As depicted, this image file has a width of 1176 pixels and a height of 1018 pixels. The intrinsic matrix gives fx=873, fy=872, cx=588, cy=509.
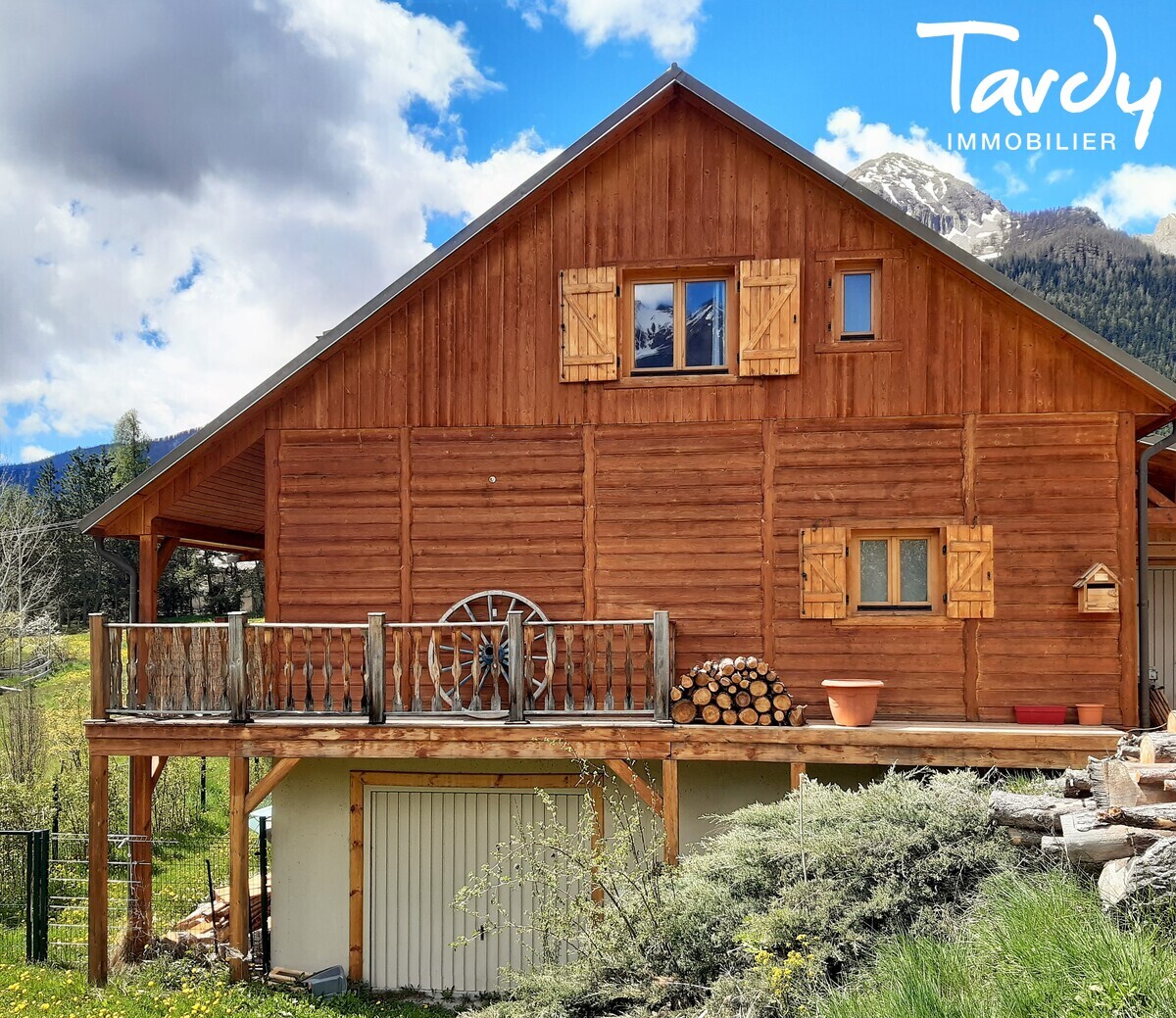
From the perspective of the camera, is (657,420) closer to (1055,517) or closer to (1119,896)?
(1055,517)

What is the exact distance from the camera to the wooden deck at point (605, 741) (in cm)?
808

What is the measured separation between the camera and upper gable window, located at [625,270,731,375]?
9531 mm

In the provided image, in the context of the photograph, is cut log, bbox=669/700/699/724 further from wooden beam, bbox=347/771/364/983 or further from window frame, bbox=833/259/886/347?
window frame, bbox=833/259/886/347

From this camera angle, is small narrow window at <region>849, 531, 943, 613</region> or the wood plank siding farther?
small narrow window at <region>849, 531, 943, 613</region>

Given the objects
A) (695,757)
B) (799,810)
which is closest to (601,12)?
(695,757)

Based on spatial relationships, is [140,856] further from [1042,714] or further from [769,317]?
[1042,714]

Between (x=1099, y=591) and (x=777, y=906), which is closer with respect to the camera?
(x=777, y=906)

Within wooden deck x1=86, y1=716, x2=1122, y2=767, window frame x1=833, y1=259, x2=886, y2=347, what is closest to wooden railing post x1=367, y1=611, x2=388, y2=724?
wooden deck x1=86, y1=716, x2=1122, y2=767

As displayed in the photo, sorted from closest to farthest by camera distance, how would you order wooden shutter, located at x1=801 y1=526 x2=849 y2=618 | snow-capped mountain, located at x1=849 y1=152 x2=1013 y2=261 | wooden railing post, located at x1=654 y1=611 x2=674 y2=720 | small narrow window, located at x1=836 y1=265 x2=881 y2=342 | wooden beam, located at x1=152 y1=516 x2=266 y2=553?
wooden railing post, located at x1=654 y1=611 x2=674 y2=720 → wooden shutter, located at x1=801 y1=526 x2=849 y2=618 → small narrow window, located at x1=836 y1=265 x2=881 y2=342 → wooden beam, located at x1=152 y1=516 x2=266 y2=553 → snow-capped mountain, located at x1=849 y1=152 x2=1013 y2=261

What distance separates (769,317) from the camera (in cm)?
923

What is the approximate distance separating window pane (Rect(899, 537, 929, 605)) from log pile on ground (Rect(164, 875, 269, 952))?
7.84 metres

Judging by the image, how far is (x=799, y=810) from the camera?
256 inches

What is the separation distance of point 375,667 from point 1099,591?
722 cm

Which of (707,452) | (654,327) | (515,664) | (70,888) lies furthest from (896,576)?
(70,888)
